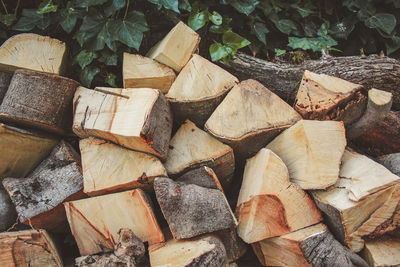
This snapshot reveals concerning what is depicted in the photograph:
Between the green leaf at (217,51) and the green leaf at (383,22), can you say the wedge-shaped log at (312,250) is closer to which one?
the green leaf at (217,51)

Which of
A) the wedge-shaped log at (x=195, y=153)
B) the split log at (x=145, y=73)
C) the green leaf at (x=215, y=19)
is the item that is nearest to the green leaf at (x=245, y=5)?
the green leaf at (x=215, y=19)

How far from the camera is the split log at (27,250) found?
3.91 feet

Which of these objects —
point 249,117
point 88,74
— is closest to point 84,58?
point 88,74

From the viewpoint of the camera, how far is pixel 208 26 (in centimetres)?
173

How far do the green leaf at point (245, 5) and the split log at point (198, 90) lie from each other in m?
0.42

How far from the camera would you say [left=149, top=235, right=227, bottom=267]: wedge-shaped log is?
1161 millimetres

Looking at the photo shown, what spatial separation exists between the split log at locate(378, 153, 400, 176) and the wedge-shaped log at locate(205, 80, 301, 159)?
0.50 m


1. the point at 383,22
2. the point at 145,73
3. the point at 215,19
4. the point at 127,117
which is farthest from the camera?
the point at 383,22

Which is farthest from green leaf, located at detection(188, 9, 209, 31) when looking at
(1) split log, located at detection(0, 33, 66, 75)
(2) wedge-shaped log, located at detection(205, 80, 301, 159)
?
(1) split log, located at detection(0, 33, 66, 75)

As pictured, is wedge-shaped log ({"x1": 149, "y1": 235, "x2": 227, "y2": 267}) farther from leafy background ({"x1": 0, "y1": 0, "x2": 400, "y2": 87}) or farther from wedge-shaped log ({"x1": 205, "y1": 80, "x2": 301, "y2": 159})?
leafy background ({"x1": 0, "y1": 0, "x2": 400, "y2": 87})

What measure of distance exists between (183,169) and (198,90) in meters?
0.36

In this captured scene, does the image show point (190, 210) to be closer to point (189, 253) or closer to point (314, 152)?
point (189, 253)

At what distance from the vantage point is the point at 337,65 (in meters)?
1.65

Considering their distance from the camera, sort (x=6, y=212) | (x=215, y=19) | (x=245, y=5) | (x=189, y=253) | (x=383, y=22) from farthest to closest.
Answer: (x=383, y=22)
(x=245, y=5)
(x=215, y=19)
(x=6, y=212)
(x=189, y=253)
